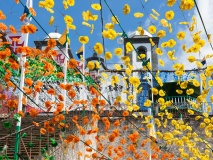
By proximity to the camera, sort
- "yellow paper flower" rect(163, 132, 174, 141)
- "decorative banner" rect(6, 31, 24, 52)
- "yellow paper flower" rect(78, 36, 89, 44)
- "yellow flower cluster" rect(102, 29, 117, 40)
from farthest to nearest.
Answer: "yellow paper flower" rect(163, 132, 174, 141) < "decorative banner" rect(6, 31, 24, 52) < "yellow paper flower" rect(78, 36, 89, 44) < "yellow flower cluster" rect(102, 29, 117, 40)

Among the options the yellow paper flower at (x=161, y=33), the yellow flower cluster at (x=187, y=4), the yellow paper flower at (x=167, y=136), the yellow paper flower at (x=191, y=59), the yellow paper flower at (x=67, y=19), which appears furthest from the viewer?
the yellow paper flower at (x=167, y=136)

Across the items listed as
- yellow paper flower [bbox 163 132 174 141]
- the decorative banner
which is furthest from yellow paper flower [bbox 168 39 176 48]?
yellow paper flower [bbox 163 132 174 141]

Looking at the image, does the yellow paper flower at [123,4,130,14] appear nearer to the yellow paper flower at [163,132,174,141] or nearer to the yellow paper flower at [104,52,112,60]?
the yellow paper flower at [104,52,112,60]

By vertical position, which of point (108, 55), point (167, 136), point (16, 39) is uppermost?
point (16, 39)

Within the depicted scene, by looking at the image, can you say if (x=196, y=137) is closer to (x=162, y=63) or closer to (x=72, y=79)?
(x=72, y=79)

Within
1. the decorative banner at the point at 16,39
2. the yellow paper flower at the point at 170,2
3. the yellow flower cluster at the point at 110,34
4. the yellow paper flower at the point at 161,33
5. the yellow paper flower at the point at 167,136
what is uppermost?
the decorative banner at the point at 16,39

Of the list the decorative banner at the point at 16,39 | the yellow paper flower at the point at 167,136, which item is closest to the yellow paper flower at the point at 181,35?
the decorative banner at the point at 16,39

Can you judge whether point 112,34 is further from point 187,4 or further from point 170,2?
point 187,4

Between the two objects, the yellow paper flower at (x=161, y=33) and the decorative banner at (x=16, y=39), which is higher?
the decorative banner at (x=16, y=39)

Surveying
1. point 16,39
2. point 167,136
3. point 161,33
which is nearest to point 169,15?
point 161,33

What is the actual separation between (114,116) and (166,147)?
229 cm

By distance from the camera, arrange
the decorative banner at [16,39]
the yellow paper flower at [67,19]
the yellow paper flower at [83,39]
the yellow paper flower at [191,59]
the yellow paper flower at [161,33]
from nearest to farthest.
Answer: the yellow paper flower at [67,19] < the yellow paper flower at [83,39] < the yellow paper flower at [161,33] < the yellow paper flower at [191,59] < the decorative banner at [16,39]

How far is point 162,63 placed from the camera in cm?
692

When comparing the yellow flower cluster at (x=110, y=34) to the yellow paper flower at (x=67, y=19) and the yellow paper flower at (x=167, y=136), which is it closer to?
the yellow paper flower at (x=67, y=19)
